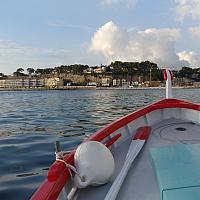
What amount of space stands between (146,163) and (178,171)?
962 millimetres

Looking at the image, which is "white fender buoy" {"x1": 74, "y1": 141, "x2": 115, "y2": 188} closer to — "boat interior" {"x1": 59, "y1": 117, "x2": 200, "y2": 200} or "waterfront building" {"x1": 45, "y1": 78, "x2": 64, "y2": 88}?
"boat interior" {"x1": 59, "y1": 117, "x2": 200, "y2": 200}

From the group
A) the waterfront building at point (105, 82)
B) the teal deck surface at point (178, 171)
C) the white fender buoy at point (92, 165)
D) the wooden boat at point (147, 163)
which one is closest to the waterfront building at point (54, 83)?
the waterfront building at point (105, 82)

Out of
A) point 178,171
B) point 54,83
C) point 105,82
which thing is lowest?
point 54,83

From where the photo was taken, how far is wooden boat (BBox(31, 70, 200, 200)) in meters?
2.14

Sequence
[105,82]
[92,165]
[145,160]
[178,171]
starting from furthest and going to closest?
[105,82] < [145,160] < [92,165] < [178,171]

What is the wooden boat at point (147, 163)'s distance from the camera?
214 centimetres

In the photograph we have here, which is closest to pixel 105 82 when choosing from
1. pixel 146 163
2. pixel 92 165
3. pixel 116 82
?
pixel 116 82

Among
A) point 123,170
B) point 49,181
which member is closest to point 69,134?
point 123,170

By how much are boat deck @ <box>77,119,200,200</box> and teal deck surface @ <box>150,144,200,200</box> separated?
228 mm

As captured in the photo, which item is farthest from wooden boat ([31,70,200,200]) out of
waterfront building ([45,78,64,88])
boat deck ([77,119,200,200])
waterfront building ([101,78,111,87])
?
waterfront building ([45,78,64,88])

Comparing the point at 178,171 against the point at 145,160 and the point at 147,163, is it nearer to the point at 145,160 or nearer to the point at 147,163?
the point at 147,163

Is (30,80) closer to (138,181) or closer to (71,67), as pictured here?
(71,67)

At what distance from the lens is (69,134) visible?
919 cm

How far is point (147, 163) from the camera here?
3344 mm
